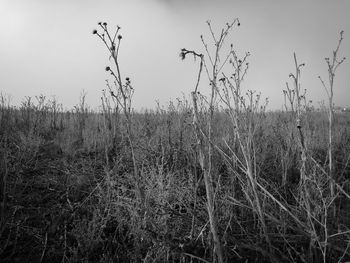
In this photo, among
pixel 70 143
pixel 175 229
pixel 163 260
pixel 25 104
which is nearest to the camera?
pixel 163 260

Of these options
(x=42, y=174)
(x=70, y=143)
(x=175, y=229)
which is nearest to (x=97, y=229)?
(x=175, y=229)

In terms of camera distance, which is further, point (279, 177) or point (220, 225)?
point (279, 177)

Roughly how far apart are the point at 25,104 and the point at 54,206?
4281 millimetres

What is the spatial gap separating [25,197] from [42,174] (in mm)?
745

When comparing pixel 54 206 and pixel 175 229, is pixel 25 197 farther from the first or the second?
pixel 175 229

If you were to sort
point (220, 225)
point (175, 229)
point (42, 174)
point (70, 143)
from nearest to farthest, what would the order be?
point (220, 225) → point (175, 229) → point (42, 174) → point (70, 143)

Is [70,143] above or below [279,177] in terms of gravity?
above

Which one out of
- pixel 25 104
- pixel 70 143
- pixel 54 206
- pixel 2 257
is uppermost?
pixel 25 104

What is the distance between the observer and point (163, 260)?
1.98 m

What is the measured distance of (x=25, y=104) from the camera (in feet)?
20.6

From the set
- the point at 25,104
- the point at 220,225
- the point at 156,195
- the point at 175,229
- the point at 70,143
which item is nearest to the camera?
the point at 220,225

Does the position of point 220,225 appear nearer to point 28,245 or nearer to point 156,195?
point 156,195

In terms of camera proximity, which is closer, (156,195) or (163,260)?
(163,260)

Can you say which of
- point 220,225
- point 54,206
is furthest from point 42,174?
point 220,225
